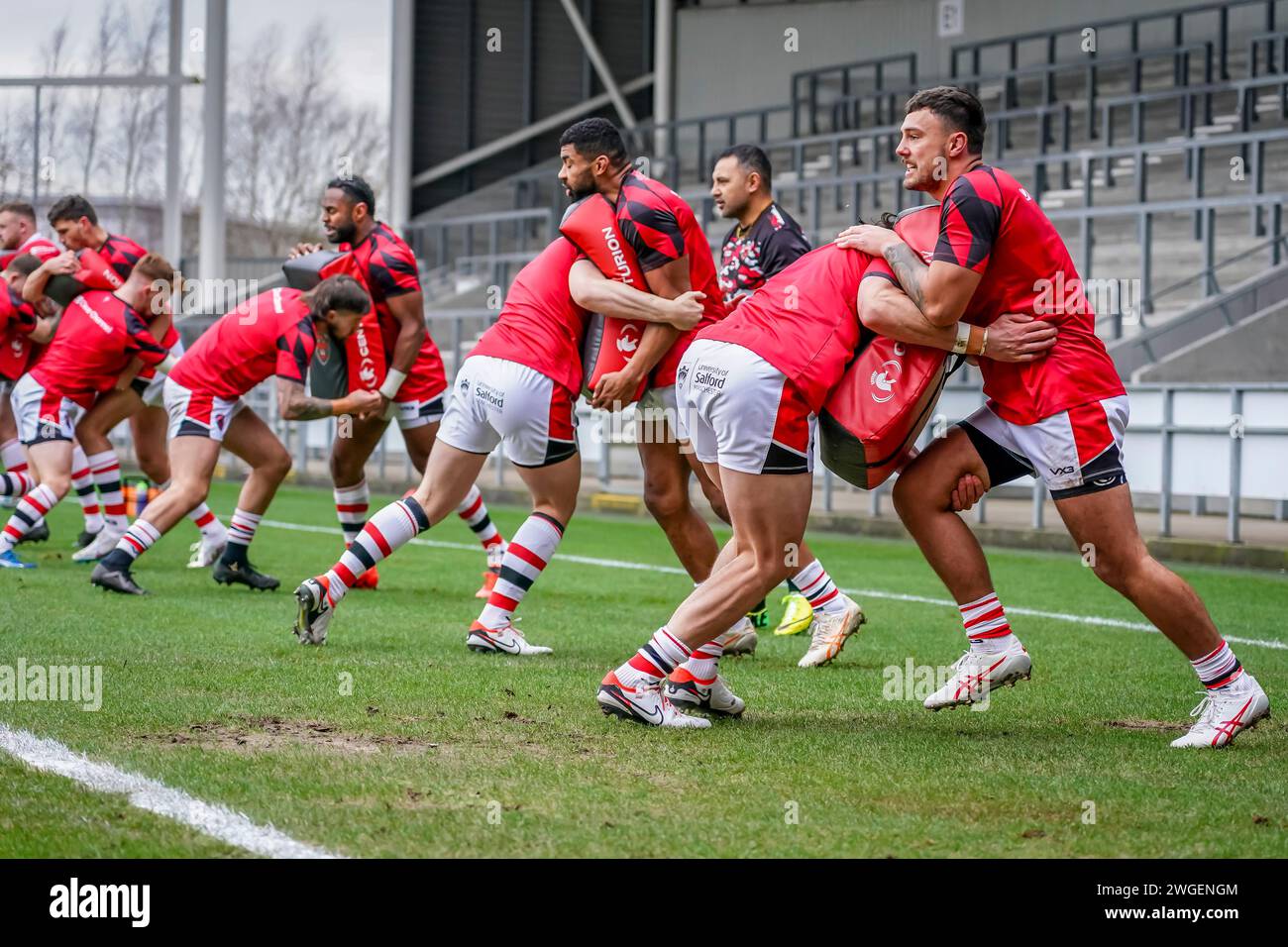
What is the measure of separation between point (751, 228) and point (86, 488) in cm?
586

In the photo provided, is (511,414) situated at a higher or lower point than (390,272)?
lower

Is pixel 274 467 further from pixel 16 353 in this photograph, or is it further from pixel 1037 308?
pixel 1037 308

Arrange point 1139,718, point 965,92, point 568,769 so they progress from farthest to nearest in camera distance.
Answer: point 1139,718 < point 965,92 < point 568,769

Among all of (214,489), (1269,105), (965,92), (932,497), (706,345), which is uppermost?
(1269,105)

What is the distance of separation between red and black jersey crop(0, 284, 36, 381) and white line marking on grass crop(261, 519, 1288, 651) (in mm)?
3222

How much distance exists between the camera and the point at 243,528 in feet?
30.9

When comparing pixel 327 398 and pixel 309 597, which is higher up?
pixel 327 398

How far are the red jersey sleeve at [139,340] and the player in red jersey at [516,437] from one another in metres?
4.00

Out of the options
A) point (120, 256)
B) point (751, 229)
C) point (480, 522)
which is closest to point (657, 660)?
point (751, 229)

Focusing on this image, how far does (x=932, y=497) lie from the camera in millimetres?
5422

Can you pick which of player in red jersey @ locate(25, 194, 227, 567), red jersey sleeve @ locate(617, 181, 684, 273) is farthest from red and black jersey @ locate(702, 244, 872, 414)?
player in red jersey @ locate(25, 194, 227, 567)
